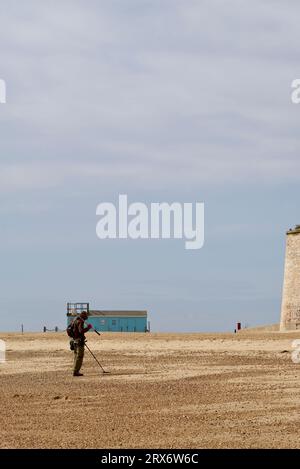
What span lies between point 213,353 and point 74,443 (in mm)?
22966

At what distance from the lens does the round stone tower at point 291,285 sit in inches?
2277

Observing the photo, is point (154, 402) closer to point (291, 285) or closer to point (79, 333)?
point (79, 333)

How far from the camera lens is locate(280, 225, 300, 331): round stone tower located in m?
57.8

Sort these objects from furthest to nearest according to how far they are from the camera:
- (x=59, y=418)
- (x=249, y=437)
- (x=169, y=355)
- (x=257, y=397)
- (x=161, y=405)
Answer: (x=169, y=355) < (x=257, y=397) < (x=161, y=405) < (x=59, y=418) < (x=249, y=437)

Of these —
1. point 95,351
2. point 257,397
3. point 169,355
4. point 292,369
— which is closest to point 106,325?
point 95,351

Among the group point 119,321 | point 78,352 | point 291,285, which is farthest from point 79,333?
point 119,321

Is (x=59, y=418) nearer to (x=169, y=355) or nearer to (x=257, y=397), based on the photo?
(x=257, y=397)

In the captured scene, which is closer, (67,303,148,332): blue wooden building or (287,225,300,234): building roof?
(287,225,300,234): building roof

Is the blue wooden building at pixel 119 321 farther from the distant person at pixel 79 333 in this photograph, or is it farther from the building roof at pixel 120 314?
the distant person at pixel 79 333

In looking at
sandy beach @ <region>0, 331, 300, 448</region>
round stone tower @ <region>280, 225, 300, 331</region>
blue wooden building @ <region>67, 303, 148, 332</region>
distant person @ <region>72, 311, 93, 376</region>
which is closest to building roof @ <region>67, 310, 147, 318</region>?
blue wooden building @ <region>67, 303, 148, 332</region>

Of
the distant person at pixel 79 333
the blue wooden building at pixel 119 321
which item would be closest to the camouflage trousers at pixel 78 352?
the distant person at pixel 79 333

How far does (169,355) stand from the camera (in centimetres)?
3494

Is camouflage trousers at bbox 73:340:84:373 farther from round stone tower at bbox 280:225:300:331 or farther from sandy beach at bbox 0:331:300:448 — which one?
round stone tower at bbox 280:225:300:331

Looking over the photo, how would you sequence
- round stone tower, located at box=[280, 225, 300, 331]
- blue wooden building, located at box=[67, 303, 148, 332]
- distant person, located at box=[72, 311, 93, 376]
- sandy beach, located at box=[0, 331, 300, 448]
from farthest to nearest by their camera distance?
blue wooden building, located at box=[67, 303, 148, 332] → round stone tower, located at box=[280, 225, 300, 331] → distant person, located at box=[72, 311, 93, 376] → sandy beach, located at box=[0, 331, 300, 448]
